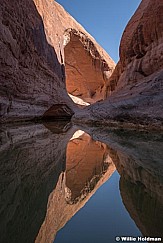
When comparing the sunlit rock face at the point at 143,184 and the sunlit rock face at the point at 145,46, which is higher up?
the sunlit rock face at the point at 145,46

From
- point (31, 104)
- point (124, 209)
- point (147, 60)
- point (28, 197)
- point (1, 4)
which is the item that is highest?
point (1, 4)

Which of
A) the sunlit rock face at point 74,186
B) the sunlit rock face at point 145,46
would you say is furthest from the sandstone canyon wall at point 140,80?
the sunlit rock face at point 74,186

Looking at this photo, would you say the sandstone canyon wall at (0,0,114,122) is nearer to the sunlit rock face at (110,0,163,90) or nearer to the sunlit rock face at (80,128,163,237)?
the sunlit rock face at (110,0,163,90)

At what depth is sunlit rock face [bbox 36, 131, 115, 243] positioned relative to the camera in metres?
1.52

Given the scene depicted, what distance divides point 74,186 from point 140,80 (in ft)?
32.2

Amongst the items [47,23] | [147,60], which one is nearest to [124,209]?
[147,60]

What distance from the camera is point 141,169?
8.55 feet

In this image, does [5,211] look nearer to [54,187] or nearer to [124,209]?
[54,187]

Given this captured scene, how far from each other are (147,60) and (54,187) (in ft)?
34.3

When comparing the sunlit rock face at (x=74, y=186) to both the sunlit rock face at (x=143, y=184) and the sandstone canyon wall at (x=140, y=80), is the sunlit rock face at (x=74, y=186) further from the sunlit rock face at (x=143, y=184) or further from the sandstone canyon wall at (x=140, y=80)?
the sandstone canyon wall at (x=140, y=80)

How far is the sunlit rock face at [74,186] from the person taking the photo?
1.52m

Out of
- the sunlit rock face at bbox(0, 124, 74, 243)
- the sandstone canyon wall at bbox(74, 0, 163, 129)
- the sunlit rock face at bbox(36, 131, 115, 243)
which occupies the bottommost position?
the sunlit rock face at bbox(36, 131, 115, 243)

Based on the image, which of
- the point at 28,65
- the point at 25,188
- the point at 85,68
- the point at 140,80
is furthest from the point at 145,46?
the point at 85,68

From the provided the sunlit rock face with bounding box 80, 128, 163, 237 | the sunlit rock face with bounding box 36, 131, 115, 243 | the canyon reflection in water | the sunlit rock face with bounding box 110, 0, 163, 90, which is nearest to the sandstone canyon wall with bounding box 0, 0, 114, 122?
the sunlit rock face with bounding box 110, 0, 163, 90
